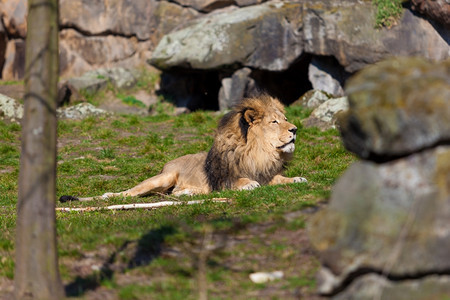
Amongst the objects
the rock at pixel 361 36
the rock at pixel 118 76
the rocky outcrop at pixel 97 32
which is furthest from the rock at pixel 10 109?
the rock at pixel 361 36

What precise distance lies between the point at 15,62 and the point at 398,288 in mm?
23256

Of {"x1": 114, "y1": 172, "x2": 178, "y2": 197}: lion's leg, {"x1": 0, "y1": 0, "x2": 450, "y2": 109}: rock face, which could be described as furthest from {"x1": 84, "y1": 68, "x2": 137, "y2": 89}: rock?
{"x1": 114, "y1": 172, "x2": 178, "y2": 197}: lion's leg

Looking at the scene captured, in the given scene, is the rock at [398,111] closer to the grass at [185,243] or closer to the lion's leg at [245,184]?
the grass at [185,243]

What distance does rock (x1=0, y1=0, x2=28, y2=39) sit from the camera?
24969mm

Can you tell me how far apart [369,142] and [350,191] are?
14.8 inches

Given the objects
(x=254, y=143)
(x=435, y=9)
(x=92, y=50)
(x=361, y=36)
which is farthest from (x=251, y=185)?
(x=92, y=50)

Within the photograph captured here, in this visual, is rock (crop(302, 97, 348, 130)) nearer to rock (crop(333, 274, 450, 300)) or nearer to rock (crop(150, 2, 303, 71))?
rock (crop(150, 2, 303, 71))

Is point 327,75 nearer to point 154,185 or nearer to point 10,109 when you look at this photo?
point 10,109

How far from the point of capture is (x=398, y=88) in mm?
4402

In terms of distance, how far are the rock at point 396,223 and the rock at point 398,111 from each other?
0.14 metres

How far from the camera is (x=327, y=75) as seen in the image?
2069 cm

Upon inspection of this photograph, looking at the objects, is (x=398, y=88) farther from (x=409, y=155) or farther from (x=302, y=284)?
(x=302, y=284)

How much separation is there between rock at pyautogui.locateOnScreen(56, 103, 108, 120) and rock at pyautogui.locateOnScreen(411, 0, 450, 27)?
31.6ft

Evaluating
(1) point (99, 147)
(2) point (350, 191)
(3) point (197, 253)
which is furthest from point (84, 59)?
(2) point (350, 191)
